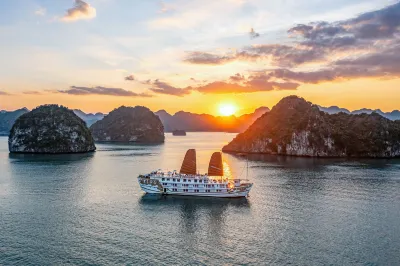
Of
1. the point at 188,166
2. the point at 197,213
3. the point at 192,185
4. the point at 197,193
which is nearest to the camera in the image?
the point at 197,213

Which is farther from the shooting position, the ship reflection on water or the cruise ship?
the cruise ship

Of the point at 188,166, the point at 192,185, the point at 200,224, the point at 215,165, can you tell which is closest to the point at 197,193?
the point at 192,185

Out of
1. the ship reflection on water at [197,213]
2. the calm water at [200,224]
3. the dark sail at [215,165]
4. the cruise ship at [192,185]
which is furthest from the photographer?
the dark sail at [215,165]

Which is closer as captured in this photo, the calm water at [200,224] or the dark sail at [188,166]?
the calm water at [200,224]

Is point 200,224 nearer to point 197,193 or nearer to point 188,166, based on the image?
point 197,193

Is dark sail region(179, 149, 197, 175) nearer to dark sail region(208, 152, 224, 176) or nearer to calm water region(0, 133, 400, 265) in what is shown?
dark sail region(208, 152, 224, 176)

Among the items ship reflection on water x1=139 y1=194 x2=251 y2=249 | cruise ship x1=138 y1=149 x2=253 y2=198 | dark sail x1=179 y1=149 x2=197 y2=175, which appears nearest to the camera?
ship reflection on water x1=139 y1=194 x2=251 y2=249

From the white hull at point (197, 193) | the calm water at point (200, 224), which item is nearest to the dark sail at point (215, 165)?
the calm water at point (200, 224)

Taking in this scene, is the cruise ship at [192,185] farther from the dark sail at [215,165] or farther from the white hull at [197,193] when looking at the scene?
the dark sail at [215,165]

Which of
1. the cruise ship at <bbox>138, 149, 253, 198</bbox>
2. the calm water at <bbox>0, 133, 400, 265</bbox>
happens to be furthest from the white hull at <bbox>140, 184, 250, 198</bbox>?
the calm water at <bbox>0, 133, 400, 265</bbox>
